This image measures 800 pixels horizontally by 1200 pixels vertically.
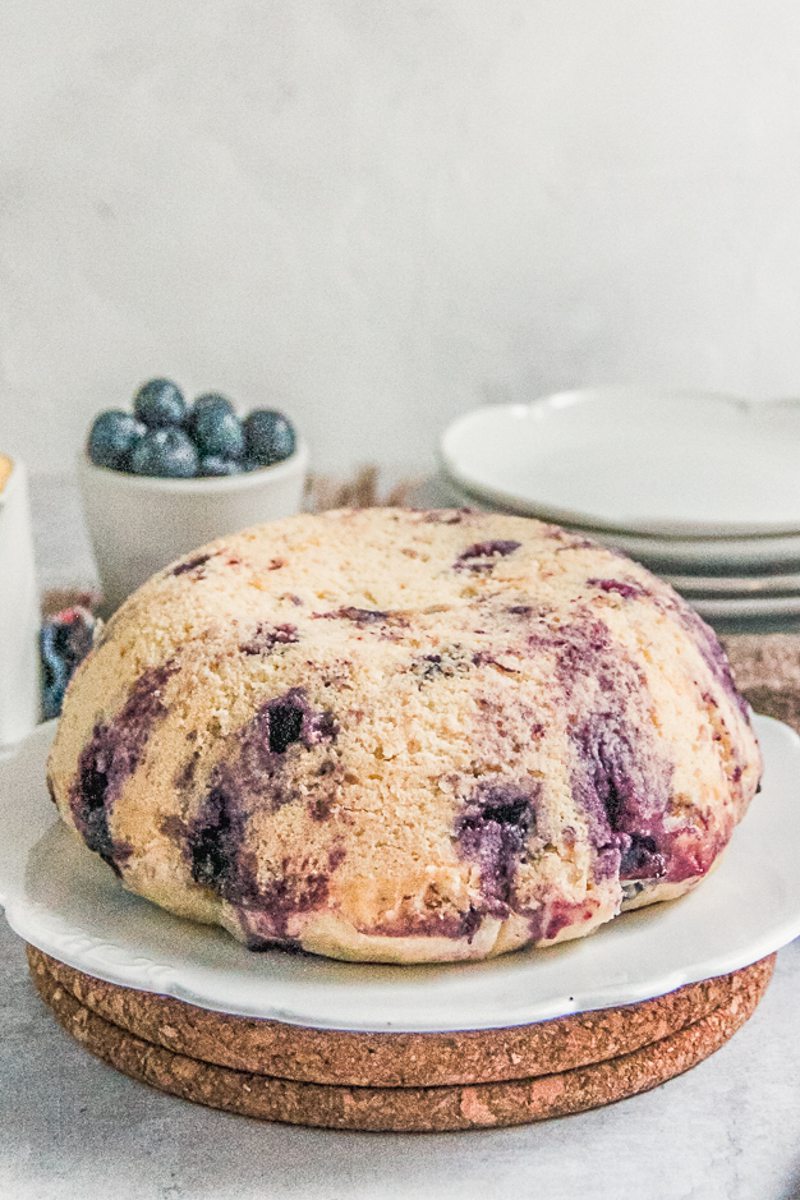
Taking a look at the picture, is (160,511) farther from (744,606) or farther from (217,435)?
(744,606)

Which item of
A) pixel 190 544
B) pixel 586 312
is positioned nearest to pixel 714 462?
pixel 190 544

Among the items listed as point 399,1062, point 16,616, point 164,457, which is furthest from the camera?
point 164,457

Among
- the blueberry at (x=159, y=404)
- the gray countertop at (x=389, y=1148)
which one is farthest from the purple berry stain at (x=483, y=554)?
the blueberry at (x=159, y=404)

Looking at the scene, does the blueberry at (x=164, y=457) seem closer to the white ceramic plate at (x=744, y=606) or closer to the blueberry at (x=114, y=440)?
the blueberry at (x=114, y=440)

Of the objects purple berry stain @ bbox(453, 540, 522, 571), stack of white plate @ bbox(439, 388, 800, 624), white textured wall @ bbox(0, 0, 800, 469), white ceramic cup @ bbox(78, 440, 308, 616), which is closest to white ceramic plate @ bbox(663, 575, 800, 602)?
stack of white plate @ bbox(439, 388, 800, 624)

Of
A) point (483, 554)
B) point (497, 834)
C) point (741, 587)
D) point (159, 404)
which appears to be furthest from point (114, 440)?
point (497, 834)

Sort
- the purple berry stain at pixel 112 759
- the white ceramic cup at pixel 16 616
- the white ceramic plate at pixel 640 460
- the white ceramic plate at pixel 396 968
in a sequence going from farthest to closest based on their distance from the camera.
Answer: the white ceramic plate at pixel 640 460, the white ceramic cup at pixel 16 616, the purple berry stain at pixel 112 759, the white ceramic plate at pixel 396 968

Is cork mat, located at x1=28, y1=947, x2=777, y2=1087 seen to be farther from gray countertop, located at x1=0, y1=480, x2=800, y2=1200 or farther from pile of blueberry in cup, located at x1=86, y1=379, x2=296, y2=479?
pile of blueberry in cup, located at x1=86, y1=379, x2=296, y2=479

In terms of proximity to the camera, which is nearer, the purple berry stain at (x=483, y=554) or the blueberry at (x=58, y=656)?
the purple berry stain at (x=483, y=554)
